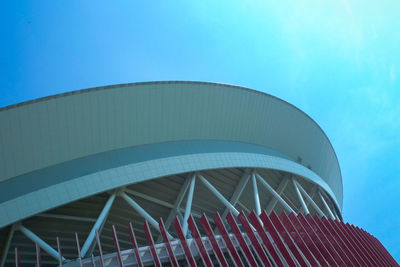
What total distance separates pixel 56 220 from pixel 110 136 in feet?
12.2

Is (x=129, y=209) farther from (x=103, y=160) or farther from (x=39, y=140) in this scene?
(x=39, y=140)

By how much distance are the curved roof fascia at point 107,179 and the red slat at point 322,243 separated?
4.88 metres

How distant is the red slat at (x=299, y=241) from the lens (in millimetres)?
9148

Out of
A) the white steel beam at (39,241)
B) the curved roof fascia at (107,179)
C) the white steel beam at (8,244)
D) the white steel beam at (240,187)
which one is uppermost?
the white steel beam at (240,187)

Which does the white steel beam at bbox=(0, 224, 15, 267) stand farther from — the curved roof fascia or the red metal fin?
the red metal fin

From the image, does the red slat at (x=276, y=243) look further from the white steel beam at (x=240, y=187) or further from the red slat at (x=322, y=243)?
the white steel beam at (x=240, y=187)

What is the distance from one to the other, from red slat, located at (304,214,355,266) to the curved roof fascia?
4.79 meters

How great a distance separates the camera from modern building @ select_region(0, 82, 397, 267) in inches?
496

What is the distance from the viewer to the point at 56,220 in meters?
13.9

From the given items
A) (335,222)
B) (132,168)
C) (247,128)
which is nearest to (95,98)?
(132,168)

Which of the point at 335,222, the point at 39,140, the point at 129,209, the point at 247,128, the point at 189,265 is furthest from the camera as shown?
the point at 247,128

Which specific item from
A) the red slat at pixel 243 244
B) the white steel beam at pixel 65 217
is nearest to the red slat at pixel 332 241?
the red slat at pixel 243 244

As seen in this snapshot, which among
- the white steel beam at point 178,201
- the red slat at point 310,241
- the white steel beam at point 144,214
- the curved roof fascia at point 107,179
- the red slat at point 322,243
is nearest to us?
the red slat at point 310,241

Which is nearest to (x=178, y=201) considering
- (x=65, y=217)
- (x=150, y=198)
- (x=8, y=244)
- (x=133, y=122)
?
(x=150, y=198)
